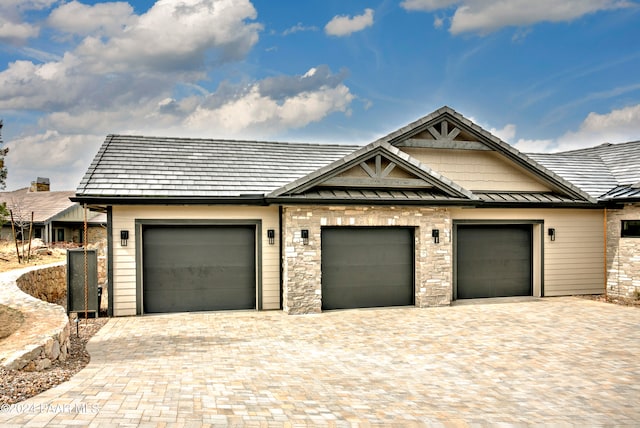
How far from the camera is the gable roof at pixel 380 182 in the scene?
36.7 ft

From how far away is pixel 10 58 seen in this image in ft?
64.2

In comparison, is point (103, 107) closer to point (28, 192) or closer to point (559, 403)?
point (559, 403)

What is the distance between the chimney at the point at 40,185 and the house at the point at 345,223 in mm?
34327

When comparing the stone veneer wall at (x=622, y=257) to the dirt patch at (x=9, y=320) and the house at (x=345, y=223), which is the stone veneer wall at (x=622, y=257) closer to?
the house at (x=345, y=223)

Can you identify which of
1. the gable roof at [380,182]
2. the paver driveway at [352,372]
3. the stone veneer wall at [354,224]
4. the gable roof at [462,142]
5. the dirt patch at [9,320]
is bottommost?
the paver driveway at [352,372]

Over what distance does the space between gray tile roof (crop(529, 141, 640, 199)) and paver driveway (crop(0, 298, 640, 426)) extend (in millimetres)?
5942

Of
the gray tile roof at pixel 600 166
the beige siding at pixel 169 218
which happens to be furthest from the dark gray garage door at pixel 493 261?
the beige siding at pixel 169 218

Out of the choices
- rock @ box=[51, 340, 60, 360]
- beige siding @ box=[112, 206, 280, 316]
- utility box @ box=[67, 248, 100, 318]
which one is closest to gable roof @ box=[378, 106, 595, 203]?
beige siding @ box=[112, 206, 280, 316]

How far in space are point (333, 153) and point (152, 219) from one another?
20.5 feet

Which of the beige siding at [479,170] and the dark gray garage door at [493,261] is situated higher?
the beige siding at [479,170]

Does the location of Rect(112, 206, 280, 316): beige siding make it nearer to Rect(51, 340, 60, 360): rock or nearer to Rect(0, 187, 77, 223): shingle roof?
Rect(51, 340, 60, 360): rock

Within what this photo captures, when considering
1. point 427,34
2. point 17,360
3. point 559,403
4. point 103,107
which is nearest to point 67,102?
point 103,107

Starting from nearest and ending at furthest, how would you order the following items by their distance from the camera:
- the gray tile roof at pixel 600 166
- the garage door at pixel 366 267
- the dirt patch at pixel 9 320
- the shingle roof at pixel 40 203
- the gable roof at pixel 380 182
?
the dirt patch at pixel 9 320
the gable roof at pixel 380 182
the garage door at pixel 366 267
the gray tile roof at pixel 600 166
the shingle roof at pixel 40 203

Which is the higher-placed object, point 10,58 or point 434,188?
point 10,58
